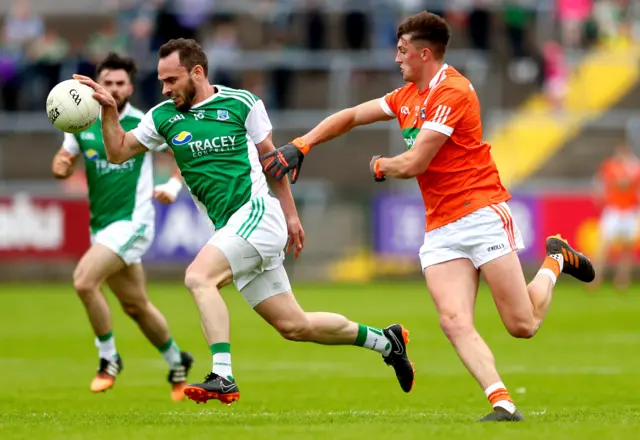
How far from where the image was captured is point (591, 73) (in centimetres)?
2714

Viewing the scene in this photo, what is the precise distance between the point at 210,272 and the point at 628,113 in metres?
19.9

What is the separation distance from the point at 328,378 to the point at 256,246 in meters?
4.10

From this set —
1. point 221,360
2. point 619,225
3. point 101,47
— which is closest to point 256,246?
point 221,360

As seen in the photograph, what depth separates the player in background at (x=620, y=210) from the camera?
75.6ft

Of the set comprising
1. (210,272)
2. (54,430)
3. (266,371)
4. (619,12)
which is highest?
(619,12)

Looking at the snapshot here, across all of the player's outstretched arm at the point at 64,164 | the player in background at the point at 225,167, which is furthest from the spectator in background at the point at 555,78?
the player in background at the point at 225,167

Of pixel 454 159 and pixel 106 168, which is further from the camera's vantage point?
pixel 106 168

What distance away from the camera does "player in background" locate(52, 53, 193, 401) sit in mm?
11281

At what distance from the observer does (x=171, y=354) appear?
1162 centimetres

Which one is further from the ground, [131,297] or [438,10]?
[438,10]

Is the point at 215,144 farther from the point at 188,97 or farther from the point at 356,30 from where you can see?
the point at 356,30

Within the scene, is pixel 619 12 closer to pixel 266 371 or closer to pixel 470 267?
pixel 266 371

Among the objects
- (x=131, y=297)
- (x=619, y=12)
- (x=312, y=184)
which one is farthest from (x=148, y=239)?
(x=619, y=12)

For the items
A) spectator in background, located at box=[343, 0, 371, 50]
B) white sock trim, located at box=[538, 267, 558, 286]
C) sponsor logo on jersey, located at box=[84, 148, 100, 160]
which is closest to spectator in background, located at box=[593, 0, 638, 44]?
spectator in background, located at box=[343, 0, 371, 50]
